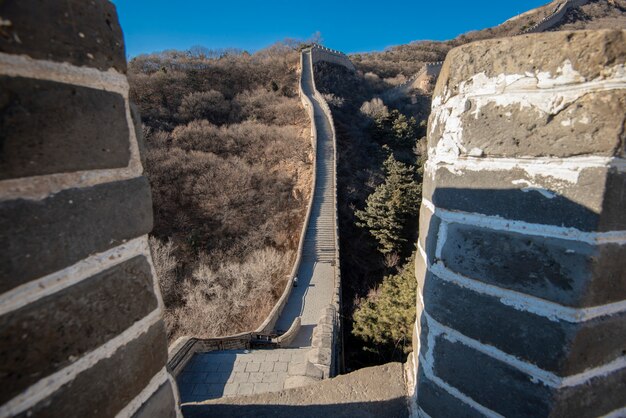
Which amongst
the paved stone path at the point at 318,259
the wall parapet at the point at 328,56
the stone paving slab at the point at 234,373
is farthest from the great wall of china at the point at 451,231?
the wall parapet at the point at 328,56

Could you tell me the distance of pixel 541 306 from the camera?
1150 millimetres

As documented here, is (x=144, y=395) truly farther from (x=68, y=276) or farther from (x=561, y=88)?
(x=561, y=88)

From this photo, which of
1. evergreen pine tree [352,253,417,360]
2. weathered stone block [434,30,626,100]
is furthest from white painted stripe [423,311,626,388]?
evergreen pine tree [352,253,417,360]

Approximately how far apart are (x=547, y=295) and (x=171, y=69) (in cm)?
3410

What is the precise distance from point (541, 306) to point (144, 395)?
5.03ft

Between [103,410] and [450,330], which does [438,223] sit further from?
[103,410]

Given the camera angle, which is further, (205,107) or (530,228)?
(205,107)

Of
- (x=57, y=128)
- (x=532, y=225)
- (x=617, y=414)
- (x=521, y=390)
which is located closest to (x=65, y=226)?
(x=57, y=128)

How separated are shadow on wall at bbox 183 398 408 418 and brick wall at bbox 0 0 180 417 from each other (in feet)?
4.00

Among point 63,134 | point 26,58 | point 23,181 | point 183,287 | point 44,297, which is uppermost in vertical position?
point 26,58

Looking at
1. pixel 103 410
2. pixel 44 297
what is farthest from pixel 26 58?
pixel 103 410

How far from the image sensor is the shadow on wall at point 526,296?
3.45 ft

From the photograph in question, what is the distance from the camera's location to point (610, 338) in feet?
3.81

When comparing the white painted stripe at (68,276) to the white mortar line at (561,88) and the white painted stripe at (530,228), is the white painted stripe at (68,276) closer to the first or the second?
the white painted stripe at (530,228)
